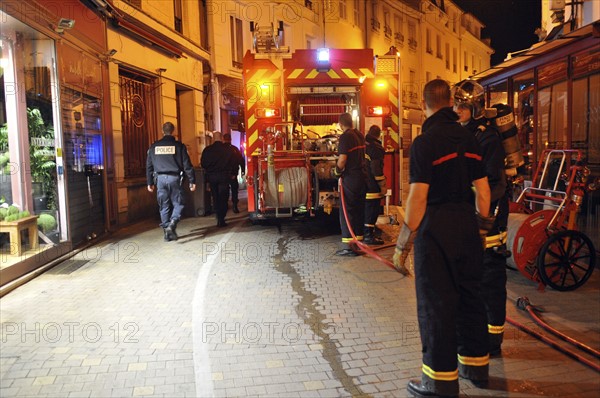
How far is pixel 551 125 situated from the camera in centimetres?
802

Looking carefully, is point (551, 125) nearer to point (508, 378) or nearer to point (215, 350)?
point (508, 378)

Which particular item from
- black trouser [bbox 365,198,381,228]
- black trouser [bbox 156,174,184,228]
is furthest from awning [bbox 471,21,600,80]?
black trouser [bbox 156,174,184,228]

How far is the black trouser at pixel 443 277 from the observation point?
10.2ft

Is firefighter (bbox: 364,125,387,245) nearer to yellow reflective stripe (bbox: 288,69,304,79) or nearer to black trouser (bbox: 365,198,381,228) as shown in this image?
black trouser (bbox: 365,198,381,228)

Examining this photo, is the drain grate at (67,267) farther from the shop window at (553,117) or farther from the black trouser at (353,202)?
the shop window at (553,117)

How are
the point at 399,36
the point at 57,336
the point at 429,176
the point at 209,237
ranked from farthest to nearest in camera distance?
1. the point at 399,36
2. the point at 209,237
3. the point at 57,336
4. the point at 429,176

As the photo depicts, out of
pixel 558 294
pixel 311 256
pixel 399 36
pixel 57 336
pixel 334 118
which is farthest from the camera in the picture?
pixel 399 36

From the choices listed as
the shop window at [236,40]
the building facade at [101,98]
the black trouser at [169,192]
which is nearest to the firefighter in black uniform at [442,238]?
the building facade at [101,98]

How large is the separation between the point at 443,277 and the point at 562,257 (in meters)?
3.06

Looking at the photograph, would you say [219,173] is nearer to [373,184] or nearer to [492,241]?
[373,184]

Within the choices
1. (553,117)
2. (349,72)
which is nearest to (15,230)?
(349,72)

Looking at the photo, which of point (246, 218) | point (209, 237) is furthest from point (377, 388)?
point (246, 218)

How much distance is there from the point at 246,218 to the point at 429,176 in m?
8.60

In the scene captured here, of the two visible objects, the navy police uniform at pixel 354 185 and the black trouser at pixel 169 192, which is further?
the black trouser at pixel 169 192
